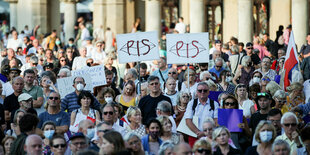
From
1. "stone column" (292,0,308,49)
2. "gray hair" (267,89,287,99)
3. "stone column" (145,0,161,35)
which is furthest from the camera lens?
"stone column" (145,0,161,35)

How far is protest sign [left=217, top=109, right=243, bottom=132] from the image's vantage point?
14.6 meters

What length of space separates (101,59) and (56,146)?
48.9 feet

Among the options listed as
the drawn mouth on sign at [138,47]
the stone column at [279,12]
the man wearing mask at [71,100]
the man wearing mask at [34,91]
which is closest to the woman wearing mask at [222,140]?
the man wearing mask at [71,100]

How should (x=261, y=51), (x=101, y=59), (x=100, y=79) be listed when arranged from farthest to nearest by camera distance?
1. (x=261, y=51)
2. (x=101, y=59)
3. (x=100, y=79)

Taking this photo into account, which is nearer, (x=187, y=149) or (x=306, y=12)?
(x=187, y=149)

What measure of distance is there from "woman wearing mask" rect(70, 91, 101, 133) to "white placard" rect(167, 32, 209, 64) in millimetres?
3452

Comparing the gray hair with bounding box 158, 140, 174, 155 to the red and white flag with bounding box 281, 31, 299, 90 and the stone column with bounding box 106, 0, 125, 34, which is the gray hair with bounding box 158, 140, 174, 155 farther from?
the stone column with bounding box 106, 0, 125, 34

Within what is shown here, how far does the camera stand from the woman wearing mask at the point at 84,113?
1514 centimetres

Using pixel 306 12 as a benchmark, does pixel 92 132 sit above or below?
below

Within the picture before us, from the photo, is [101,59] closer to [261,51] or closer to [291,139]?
[261,51]

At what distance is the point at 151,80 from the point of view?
645 inches

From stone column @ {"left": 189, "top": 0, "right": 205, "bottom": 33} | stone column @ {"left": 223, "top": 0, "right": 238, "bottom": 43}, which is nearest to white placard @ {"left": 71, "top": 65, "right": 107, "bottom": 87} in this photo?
stone column @ {"left": 189, "top": 0, "right": 205, "bottom": 33}

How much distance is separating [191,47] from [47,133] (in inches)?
227

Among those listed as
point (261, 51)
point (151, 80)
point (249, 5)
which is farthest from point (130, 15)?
point (151, 80)
